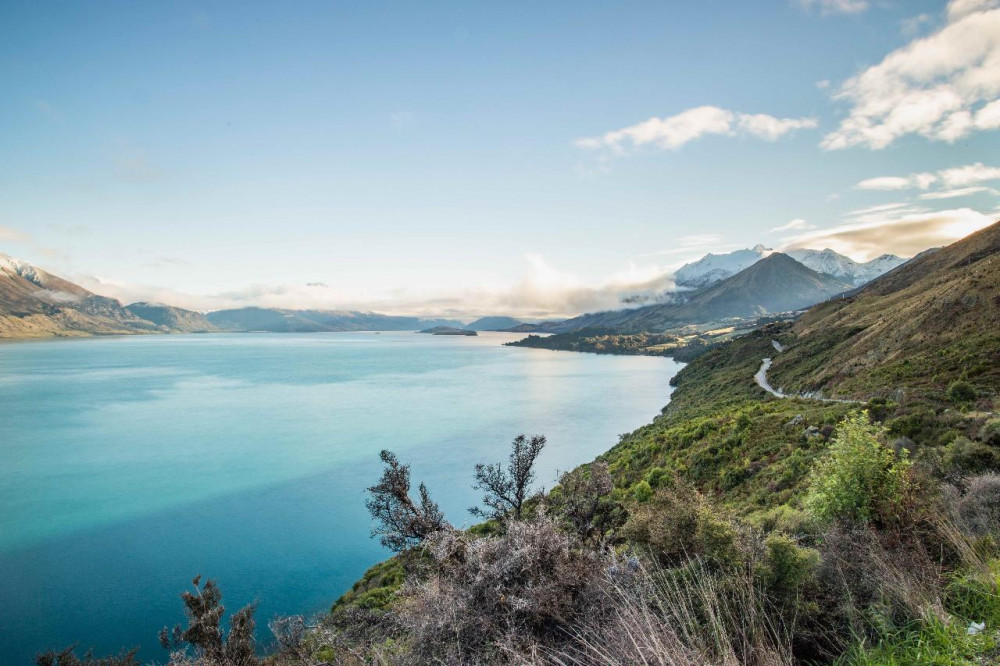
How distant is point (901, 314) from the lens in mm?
49969

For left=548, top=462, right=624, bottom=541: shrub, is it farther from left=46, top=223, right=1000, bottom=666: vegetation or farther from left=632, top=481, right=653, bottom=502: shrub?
left=632, top=481, right=653, bottom=502: shrub

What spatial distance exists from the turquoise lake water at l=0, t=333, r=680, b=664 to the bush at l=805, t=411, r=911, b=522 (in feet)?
89.3

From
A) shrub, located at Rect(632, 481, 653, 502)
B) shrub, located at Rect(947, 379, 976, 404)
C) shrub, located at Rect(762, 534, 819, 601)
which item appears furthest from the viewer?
shrub, located at Rect(632, 481, 653, 502)

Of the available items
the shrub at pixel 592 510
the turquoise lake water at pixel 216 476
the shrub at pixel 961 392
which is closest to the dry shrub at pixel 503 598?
the shrub at pixel 592 510

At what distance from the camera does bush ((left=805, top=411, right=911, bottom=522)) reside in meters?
8.83

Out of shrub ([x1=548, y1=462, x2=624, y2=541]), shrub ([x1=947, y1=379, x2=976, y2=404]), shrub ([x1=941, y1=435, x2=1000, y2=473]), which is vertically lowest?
shrub ([x1=548, y1=462, x2=624, y2=541])

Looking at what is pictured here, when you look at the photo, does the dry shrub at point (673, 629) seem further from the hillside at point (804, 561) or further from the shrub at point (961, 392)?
the shrub at point (961, 392)

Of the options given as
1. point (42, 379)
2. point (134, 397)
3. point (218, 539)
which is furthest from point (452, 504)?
point (42, 379)

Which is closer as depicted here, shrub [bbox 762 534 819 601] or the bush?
shrub [bbox 762 534 819 601]

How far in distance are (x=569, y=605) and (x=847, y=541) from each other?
5184 millimetres

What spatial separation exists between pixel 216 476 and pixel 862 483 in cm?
5677

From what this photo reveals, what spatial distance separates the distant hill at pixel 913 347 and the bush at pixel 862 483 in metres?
21.7

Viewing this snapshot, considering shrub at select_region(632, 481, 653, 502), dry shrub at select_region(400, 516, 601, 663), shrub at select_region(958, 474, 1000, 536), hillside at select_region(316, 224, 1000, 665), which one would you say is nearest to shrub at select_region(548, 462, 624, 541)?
hillside at select_region(316, 224, 1000, 665)

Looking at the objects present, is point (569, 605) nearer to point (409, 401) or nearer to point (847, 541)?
point (847, 541)
